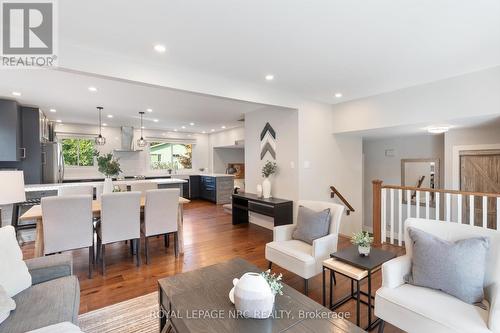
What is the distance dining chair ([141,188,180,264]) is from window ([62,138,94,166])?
521 centimetres

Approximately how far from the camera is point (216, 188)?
7.91 metres

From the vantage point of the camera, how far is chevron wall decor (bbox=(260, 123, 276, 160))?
16.2 feet

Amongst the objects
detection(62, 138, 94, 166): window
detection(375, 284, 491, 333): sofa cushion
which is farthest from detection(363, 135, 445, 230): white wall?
detection(62, 138, 94, 166): window

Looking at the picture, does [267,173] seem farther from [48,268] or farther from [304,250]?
[48,268]

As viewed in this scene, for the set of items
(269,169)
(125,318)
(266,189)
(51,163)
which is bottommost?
(125,318)

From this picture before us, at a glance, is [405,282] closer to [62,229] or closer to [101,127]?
[62,229]

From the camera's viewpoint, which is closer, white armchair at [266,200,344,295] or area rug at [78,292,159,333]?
area rug at [78,292,159,333]

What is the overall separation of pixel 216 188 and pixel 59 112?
4548mm

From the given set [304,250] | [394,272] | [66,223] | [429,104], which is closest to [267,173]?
[304,250]

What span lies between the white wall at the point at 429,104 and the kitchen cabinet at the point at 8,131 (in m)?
6.30

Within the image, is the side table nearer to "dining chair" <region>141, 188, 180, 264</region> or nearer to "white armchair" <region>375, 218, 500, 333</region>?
"white armchair" <region>375, 218, 500, 333</region>

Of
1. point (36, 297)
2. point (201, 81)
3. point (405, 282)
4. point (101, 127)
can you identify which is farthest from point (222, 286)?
point (101, 127)

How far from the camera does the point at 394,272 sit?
1.85 meters

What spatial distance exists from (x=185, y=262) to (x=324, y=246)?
6.49 ft
